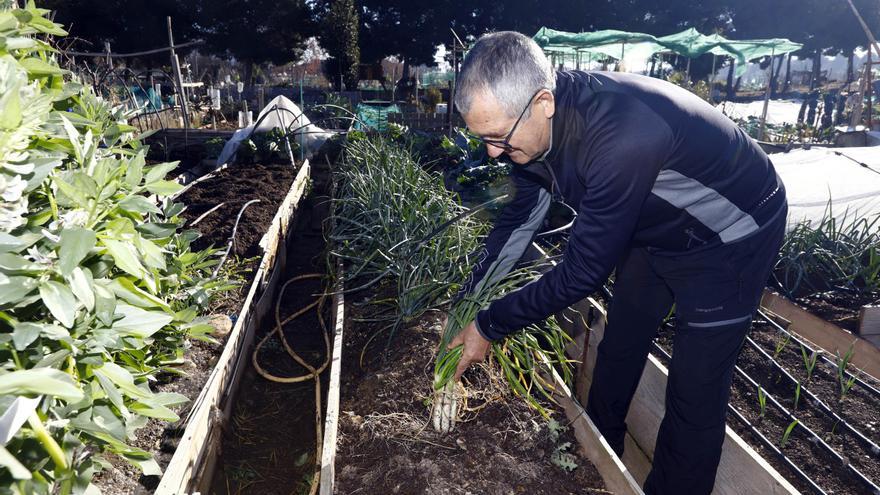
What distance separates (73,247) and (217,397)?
145 centimetres

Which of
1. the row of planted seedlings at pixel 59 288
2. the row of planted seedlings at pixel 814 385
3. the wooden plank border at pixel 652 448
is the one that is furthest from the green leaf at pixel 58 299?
the row of planted seedlings at pixel 814 385

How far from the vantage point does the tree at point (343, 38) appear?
815 inches

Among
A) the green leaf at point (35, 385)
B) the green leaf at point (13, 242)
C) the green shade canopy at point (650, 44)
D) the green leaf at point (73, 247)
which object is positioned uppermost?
the green shade canopy at point (650, 44)

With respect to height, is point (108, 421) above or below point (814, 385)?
above

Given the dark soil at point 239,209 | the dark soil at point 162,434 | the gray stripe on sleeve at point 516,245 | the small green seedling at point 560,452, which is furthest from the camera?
the dark soil at point 239,209

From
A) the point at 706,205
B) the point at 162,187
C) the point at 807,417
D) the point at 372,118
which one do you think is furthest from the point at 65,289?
the point at 372,118

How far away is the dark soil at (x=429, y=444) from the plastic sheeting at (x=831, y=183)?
2801 millimetres

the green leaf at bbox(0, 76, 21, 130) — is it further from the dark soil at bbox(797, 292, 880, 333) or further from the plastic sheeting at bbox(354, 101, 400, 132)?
the plastic sheeting at bbox(354, 101, 400, 132)

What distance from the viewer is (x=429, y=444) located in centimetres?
190

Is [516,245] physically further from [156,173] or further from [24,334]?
[24,334]

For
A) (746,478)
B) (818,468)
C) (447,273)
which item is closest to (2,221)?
(447,273)

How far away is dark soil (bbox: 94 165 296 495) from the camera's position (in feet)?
5.74

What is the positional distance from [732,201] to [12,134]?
5.78 ft

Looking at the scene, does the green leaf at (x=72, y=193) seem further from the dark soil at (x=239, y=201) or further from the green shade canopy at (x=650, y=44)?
the green shade canopy at (x=650, y=44)
